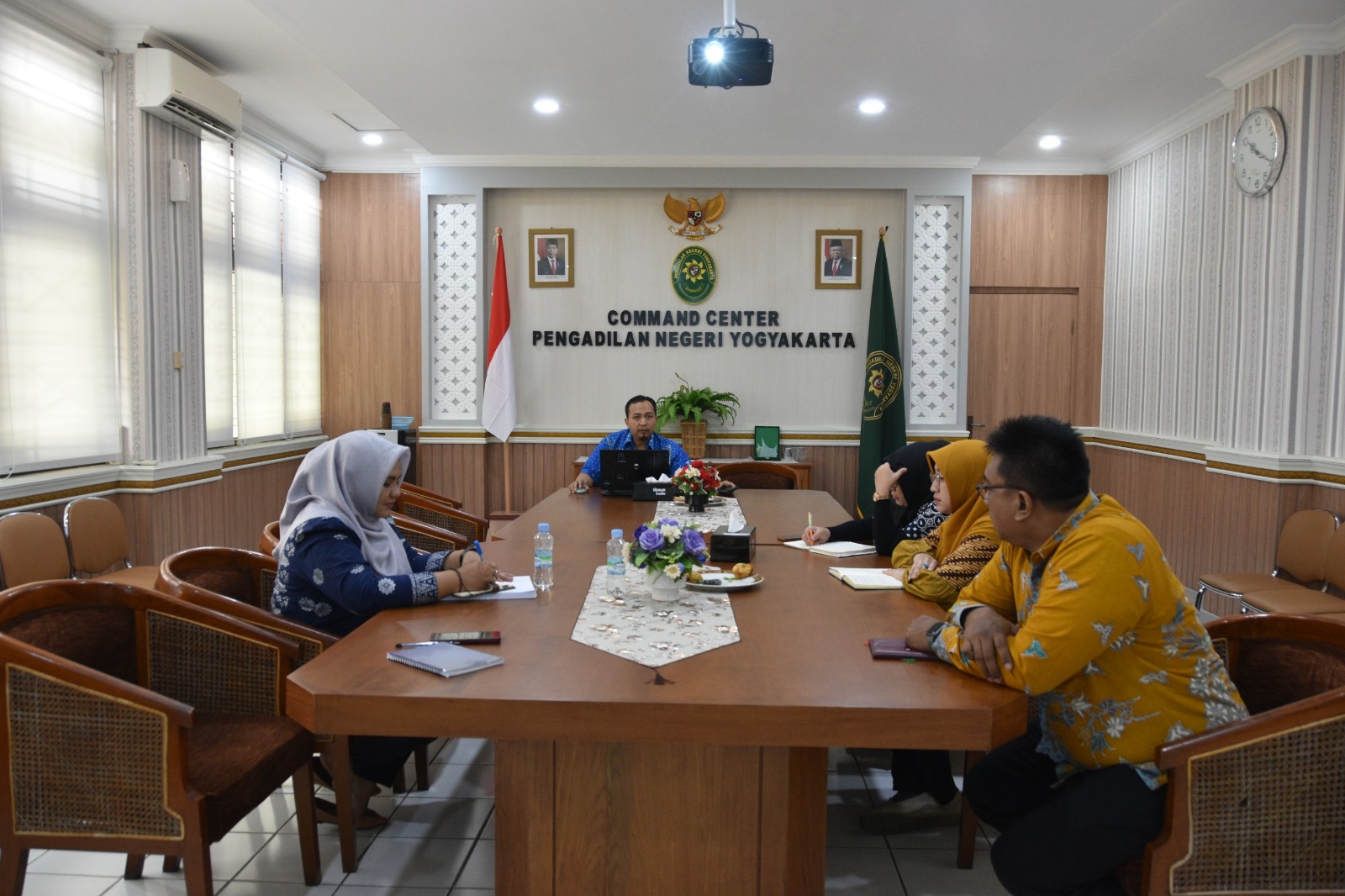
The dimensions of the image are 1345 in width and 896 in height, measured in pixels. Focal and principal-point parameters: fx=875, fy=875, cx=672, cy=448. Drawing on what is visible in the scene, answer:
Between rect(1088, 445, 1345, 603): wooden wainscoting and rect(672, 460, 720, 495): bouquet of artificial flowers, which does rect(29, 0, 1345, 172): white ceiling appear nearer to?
rect(672, 460, 720, 495): bouquet of artificial flowers

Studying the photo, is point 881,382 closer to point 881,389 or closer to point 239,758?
point 881,389

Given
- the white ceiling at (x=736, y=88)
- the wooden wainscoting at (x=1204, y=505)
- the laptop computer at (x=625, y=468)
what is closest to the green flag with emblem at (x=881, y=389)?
the white ceiling at (x=736, y=88)

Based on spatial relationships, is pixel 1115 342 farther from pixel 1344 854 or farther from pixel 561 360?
pixel 1344 854

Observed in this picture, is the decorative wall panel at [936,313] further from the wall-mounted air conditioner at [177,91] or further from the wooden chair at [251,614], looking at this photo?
the wooden chair at [251,614]

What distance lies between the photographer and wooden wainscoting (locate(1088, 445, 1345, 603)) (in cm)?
483

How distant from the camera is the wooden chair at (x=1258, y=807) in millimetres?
1683

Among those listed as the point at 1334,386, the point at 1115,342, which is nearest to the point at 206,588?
the point at 1334,386

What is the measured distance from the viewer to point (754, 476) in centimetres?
584

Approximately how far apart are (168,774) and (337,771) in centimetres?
65

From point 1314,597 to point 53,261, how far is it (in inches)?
248

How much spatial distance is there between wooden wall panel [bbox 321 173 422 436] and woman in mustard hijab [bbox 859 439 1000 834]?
5.49 meters

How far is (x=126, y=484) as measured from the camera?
4.82 m

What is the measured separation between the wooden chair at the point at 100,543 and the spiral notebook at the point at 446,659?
281 cm

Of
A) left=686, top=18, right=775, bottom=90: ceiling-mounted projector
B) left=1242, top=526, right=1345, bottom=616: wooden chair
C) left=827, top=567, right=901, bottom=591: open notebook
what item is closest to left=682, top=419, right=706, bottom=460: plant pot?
left=686, top=18, right=775, bottom=90: ceiling-mounted projector
